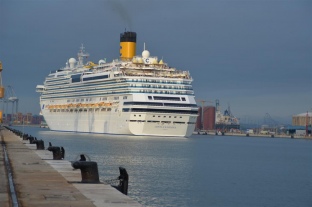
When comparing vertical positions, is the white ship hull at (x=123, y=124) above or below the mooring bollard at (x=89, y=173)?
above

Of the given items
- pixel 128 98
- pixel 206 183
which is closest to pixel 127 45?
pixel 128 98

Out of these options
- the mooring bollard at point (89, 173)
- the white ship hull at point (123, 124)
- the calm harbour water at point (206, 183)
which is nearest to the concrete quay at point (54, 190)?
the mooring bollard at point (89, 173)

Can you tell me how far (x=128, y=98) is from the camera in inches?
3755

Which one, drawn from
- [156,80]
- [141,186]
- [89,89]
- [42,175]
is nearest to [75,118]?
[89,89]

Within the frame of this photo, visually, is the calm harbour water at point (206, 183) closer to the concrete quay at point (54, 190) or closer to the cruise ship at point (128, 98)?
the concrete quay at point (54, 190)

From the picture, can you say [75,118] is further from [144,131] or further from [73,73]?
[144,131]

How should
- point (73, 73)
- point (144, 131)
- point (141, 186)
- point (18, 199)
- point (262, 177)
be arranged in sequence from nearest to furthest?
point (18, 199), point (141, 186), point (262, 177), point (144, 131), point (73, 73)

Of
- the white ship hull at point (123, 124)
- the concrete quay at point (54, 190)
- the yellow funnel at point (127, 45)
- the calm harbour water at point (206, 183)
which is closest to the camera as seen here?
the concrete quay at point (54, 190)

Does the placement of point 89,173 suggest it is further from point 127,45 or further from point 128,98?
point 127,45

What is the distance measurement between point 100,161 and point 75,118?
68.2 m

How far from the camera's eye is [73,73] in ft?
396

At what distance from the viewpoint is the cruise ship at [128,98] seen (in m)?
92.8

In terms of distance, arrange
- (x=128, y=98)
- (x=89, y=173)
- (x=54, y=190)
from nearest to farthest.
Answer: (x=54, y=190) < (x=89, y=173) < (x=128, y=98)

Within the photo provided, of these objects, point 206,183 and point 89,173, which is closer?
point 89,173
